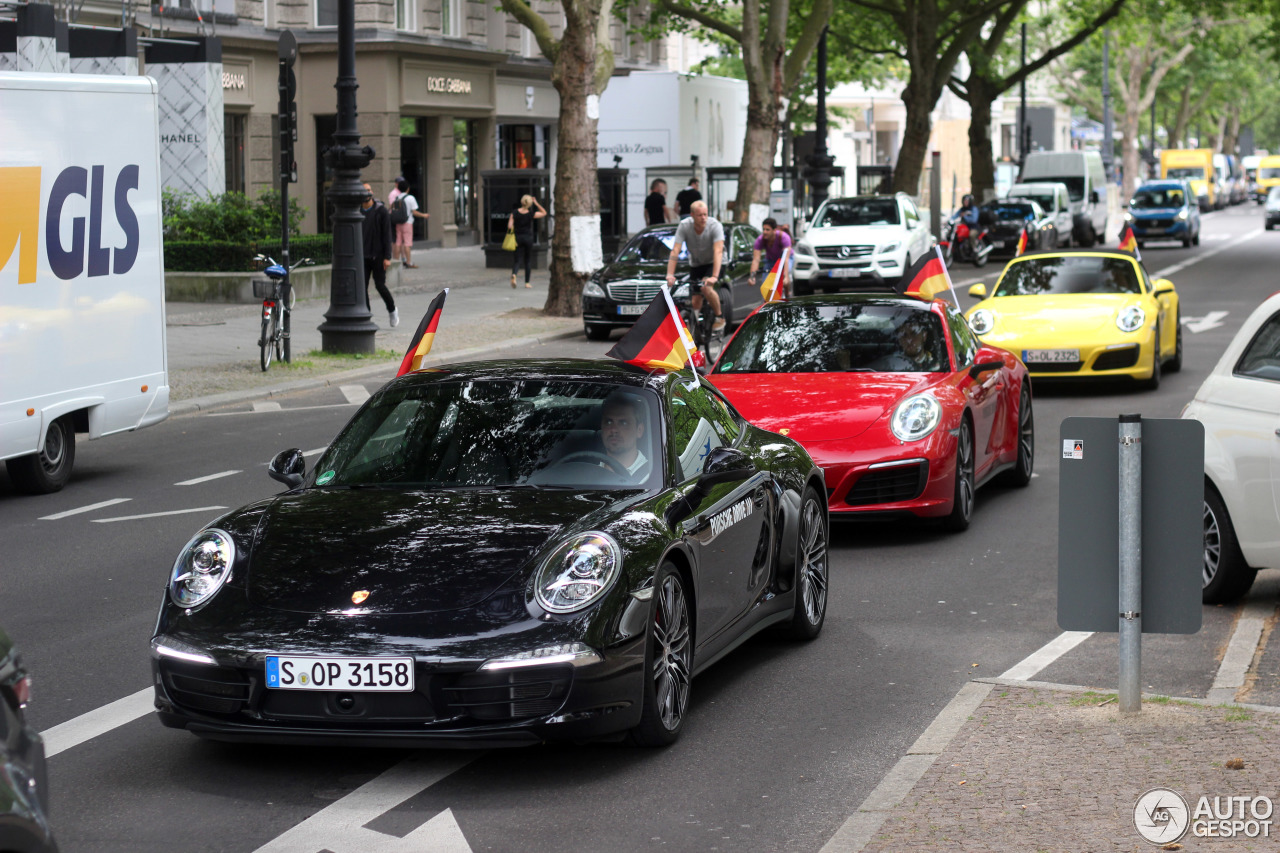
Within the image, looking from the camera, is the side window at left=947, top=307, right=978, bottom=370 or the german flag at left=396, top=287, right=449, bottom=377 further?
the side window at left=947, top=307, right=978, bottom=370

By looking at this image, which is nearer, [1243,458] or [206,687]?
[206,687]

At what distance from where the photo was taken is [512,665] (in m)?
5.43

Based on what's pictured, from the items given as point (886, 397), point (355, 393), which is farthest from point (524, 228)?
point (886, 397)

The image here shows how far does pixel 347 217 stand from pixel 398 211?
14.6 metres

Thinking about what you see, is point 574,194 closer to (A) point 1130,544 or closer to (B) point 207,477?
(B) point 207,477

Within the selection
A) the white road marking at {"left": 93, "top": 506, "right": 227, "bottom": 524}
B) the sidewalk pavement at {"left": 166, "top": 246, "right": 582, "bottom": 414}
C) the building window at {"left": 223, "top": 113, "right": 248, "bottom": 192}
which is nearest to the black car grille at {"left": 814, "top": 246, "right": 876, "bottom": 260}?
the sidewalk pavement at {"left": 166, "top": 246, "right": 582, "bottom": 414}

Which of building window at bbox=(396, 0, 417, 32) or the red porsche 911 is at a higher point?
building window at bbox=(396, 0, 417, 32)

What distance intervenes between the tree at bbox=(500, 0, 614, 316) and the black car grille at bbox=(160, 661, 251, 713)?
22065mm

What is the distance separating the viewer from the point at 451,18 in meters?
45.0

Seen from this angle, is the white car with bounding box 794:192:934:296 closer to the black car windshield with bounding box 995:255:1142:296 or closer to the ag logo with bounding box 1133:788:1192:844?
the black car windshield with bounding box 995:255:1142:296

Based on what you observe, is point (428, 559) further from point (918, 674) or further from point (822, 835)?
point (918, 674)

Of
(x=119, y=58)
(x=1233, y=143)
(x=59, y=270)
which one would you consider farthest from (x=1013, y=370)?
(x=1233, y=143)

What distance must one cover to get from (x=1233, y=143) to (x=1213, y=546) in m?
134

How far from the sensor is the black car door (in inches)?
253
